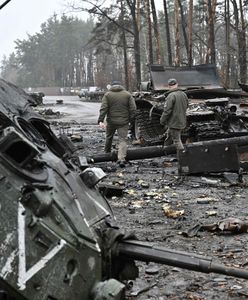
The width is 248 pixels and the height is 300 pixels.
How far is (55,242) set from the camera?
3.16m

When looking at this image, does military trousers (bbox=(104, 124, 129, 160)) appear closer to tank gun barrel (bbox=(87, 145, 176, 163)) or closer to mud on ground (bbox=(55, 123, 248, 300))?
tank gun barrel (bbox=(87, 145, 176, 163))

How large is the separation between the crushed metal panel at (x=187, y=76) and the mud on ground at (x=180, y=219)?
4566 mm

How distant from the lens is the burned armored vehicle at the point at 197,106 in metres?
11.1

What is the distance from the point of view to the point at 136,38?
31.2 metres

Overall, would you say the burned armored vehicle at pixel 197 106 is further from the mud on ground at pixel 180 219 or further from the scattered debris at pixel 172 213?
the scattered debris at pixel 172 213

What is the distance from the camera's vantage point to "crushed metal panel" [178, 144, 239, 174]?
9141 mm

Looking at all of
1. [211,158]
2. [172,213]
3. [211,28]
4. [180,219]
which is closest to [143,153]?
[211,158]

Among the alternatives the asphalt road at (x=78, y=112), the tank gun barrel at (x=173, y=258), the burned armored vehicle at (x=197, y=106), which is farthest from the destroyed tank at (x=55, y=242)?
the asphalt road at (x=78, y=112)

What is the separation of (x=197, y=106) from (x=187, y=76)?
4.58m

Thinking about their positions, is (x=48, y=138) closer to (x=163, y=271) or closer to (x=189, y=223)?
(x=163, y=271)

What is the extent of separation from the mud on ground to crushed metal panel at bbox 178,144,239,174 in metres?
0.19

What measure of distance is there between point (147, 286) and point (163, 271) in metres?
0.38

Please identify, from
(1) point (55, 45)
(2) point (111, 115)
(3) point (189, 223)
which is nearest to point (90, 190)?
(3) point (189, 223)

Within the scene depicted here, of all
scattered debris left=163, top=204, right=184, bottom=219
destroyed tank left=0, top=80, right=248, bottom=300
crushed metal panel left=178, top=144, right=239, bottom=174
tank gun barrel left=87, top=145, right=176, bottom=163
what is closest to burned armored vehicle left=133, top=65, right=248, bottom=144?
tank gun barrel left=87, top=145, right=176, bottom=163
